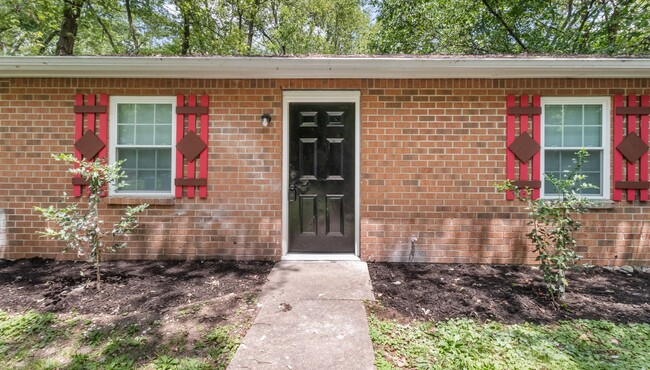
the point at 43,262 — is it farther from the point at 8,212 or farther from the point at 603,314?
the point at 603,314

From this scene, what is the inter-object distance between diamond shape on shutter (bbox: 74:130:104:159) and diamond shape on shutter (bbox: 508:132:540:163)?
543cm

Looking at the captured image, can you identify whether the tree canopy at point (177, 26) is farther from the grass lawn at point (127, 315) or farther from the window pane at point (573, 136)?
the window pane at point (573, 136)

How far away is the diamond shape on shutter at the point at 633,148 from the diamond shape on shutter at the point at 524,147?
1082 mm

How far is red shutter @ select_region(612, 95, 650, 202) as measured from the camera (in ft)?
13.3

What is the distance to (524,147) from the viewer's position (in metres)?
4.11

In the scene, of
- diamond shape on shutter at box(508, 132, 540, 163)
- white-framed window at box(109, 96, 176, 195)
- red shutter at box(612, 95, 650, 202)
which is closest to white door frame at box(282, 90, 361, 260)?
white-framed window at box(109, 96, 176, 195)

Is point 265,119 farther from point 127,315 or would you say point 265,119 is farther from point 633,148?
point 633,148

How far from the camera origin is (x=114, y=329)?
8.59 ft

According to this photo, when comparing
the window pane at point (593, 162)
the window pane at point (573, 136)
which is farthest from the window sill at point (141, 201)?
the window pane at point (593, 162)

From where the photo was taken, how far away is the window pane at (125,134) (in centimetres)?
437

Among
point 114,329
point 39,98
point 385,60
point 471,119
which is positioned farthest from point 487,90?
point 39,98

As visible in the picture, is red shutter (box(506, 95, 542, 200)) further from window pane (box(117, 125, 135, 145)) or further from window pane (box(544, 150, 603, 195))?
window pane (box(117, 125, 135, 145))

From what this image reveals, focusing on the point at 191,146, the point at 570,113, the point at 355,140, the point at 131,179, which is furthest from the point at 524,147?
the point at 131,179

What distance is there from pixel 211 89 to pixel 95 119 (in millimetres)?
1604
